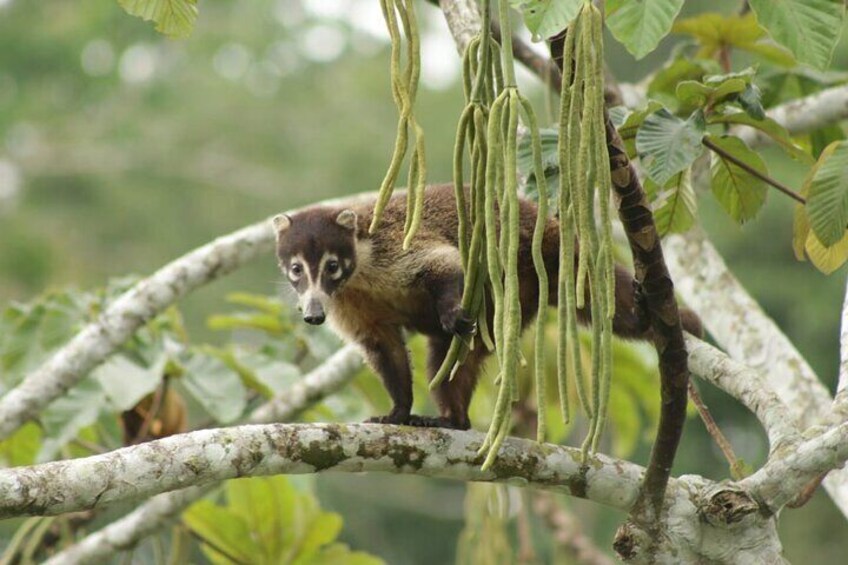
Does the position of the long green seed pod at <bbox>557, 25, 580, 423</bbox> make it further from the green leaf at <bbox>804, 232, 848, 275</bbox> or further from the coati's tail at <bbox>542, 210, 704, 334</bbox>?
the coati's tail at <bbox>542, 210, 704, 334</bbox>

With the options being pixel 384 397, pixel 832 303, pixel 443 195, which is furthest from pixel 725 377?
pixel 832 303

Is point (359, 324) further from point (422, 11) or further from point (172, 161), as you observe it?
point (422, 11)

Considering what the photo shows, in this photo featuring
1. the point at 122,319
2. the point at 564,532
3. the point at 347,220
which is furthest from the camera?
the point at 564,532

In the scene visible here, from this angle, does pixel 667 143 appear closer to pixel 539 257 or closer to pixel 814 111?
pixel 539 257

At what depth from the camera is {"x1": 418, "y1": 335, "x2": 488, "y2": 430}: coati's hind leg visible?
145 inches

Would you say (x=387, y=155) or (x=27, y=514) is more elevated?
(x=27, y=514)

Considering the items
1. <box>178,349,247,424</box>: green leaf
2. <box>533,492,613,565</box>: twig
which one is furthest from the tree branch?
<box>533,492,613,565</box>: twig

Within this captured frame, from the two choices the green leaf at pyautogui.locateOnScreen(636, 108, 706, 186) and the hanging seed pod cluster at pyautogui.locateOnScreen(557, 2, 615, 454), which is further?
the green leaf at pyautogui.locateOnScreen(636, 108, 706, 186)

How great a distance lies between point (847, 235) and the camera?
3.00 m

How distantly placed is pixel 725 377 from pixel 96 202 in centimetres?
1475

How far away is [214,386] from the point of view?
14.9 feet

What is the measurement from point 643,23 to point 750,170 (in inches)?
32.8

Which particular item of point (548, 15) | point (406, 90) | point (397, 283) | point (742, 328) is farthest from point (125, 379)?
point (548, 15)

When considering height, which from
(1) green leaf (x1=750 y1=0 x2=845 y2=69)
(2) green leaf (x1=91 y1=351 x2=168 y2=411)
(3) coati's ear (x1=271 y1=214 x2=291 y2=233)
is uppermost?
(1) green leaf (x1=750 y1=0 x2=845 y2=69)
